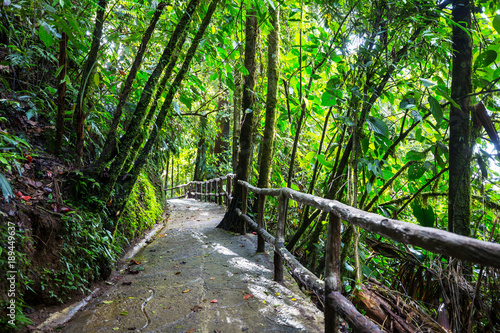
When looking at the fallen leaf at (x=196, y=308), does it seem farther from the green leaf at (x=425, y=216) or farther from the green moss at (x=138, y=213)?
the green leaf at (x=425, y=216)

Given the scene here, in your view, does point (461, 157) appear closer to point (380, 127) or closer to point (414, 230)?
point (380, 127)

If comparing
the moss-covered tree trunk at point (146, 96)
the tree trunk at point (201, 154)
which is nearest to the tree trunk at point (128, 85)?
the moss-covered tree trunk at point (146, 96)

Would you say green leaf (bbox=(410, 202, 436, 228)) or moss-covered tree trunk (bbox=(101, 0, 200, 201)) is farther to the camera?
moss-covered tree trunk (bbox=(101, 0, 200, 201))

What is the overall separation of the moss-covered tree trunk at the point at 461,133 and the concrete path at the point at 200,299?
1428 millimetres

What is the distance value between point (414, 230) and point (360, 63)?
2.29 m

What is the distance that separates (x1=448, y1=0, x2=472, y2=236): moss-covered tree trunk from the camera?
253cm

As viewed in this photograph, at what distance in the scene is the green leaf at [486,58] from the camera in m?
2.44

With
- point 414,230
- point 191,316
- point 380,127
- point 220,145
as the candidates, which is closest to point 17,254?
point 191,316

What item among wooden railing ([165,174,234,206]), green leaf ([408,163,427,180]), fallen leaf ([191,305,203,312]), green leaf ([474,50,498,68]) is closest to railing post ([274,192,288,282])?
fallen leaf ([191,305,203,312])

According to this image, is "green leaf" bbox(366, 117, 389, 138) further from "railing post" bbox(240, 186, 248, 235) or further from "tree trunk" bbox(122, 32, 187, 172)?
"railing post" bbox(240, 186, 248, 235)

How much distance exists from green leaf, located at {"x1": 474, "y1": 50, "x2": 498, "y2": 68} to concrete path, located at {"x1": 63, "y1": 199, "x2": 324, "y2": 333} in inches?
97.3

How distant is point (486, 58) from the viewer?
8.13ft

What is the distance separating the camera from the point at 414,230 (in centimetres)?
127

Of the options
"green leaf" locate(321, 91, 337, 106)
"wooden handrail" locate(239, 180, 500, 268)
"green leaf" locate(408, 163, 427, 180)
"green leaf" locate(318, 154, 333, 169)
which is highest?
"green leaf" locate(321, 91, 337, 106)
